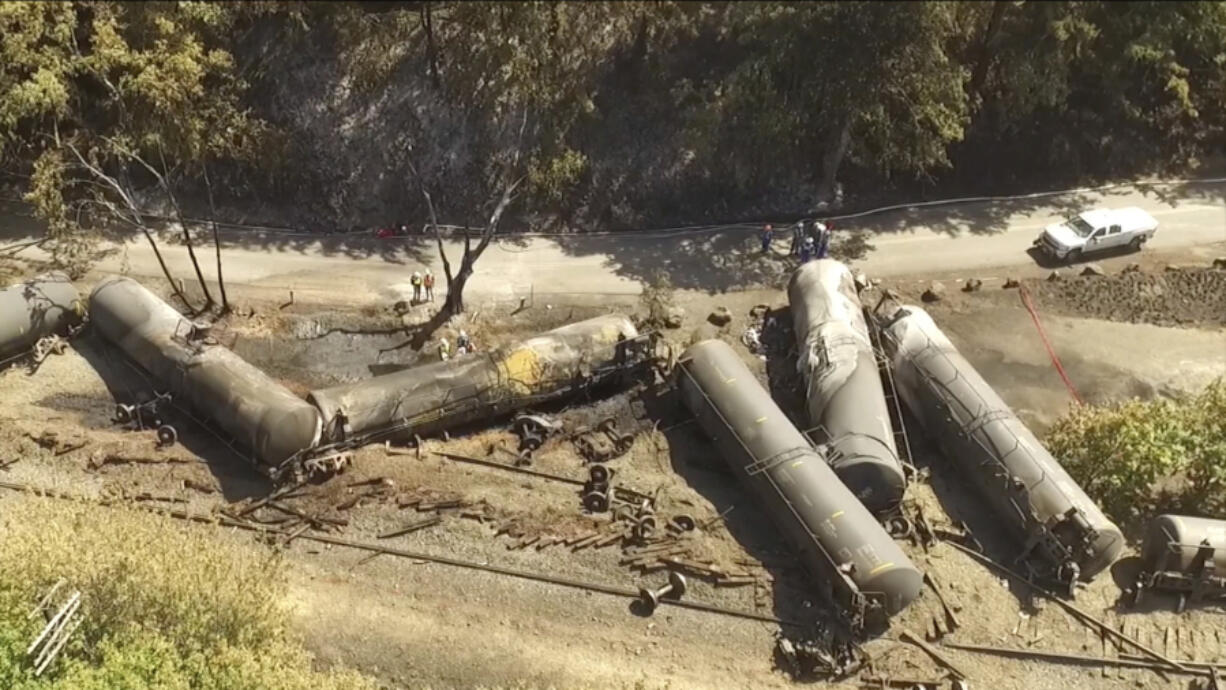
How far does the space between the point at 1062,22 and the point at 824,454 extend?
75.8 feet

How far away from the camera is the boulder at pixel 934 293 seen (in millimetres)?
36625

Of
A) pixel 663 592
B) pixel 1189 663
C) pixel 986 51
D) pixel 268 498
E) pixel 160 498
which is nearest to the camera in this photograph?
pixel 1189 663

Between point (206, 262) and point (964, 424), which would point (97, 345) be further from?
point (964, 424)

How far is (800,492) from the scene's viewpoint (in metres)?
25.1

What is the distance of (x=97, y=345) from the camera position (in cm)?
3209

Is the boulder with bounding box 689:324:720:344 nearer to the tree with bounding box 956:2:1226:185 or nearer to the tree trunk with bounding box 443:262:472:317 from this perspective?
the tree trunk with bounding box 443:262:472:317

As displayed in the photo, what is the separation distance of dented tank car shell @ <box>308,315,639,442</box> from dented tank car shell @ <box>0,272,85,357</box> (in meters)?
11.2

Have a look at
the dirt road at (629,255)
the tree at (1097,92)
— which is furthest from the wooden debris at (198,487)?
the tree at (1097,92)

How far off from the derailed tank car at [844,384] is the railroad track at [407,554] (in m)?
4.92

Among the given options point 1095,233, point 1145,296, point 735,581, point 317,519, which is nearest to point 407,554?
point 317,519

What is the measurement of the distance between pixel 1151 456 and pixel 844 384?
9.05m

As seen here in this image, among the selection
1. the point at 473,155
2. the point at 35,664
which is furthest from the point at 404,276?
the point at 35,664

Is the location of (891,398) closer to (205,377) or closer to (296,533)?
(296,533)

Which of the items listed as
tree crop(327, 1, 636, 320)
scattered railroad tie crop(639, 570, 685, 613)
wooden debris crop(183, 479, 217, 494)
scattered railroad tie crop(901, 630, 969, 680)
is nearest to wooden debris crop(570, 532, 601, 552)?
scattered railroad tie crop(639, 570, 685, 613)
